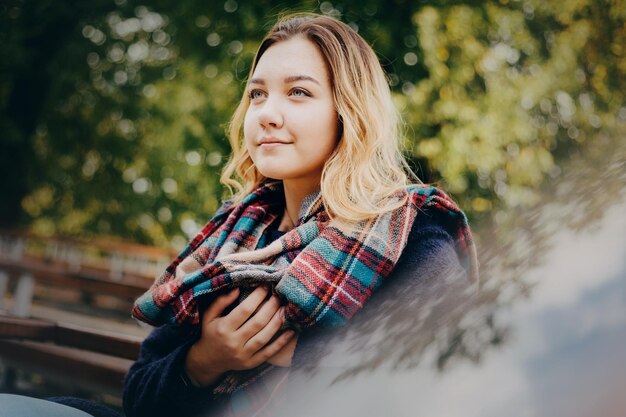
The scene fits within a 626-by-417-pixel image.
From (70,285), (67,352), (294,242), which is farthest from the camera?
(70,285)

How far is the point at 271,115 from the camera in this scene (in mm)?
1234

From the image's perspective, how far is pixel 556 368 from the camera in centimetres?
53

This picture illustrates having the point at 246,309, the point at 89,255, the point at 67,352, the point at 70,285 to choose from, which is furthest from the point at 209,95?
the point at 246,309

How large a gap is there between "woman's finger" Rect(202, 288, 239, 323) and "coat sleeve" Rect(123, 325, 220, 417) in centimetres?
7

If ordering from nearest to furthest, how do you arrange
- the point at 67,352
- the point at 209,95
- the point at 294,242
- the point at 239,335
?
the point at 239,335 < the point at 294,242 < the point at 67,352 < the point at 209,95

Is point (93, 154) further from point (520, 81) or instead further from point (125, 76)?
point (520, 81)

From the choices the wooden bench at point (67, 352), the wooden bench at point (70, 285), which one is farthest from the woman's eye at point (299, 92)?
the wooden bench at point (70, 285)

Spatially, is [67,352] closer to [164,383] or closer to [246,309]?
[164,383]

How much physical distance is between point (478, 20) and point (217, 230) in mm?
3956

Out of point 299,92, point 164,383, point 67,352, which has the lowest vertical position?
point 67,352

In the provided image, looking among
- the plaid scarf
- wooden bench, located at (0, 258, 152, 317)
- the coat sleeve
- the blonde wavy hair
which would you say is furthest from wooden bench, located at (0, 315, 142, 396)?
wooden bench, located at (0, 258, 152, 317)

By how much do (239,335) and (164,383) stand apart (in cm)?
23

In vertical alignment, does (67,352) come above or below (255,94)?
below

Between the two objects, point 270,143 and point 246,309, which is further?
point 270,143
